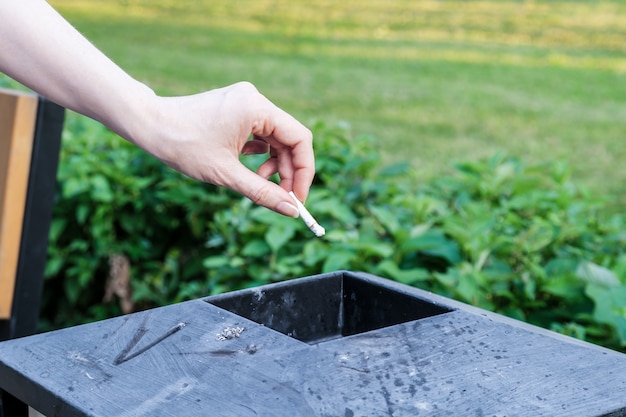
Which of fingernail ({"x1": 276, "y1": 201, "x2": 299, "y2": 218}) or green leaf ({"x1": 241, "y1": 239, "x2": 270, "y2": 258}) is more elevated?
fingernail ({"x1": 276, "y1": 201, "x2": 299, "y2": 218})

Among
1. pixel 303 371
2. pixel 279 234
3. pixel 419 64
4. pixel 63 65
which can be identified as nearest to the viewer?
pixel 303 371

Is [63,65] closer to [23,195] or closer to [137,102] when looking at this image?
[137,102]

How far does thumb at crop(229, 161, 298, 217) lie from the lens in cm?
141

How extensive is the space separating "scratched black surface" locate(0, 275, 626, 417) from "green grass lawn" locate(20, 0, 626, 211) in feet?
5.59

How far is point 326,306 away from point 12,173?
4.24ft

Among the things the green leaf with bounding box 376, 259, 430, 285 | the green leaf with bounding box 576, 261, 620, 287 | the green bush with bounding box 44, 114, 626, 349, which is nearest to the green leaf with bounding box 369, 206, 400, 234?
the green bush with bounding box 44, 114, 626, 349

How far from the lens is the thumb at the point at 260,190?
1407 millimetres

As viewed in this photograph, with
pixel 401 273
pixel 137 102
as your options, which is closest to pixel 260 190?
pixel 137 102

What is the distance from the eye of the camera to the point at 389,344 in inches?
52.4

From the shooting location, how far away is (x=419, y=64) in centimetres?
1037

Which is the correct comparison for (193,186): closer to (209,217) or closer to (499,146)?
(209,217)

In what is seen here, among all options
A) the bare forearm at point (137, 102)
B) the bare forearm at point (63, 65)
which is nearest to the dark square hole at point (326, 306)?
the bare forearm at point (137, 102)

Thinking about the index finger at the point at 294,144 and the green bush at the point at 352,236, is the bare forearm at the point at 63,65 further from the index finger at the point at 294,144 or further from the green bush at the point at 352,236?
the green bush at the point at 352,236

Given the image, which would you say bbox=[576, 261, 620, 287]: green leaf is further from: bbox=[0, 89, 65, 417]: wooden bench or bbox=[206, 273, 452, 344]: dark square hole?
bbox=[0, 89, 65, 417]: wooden bench
